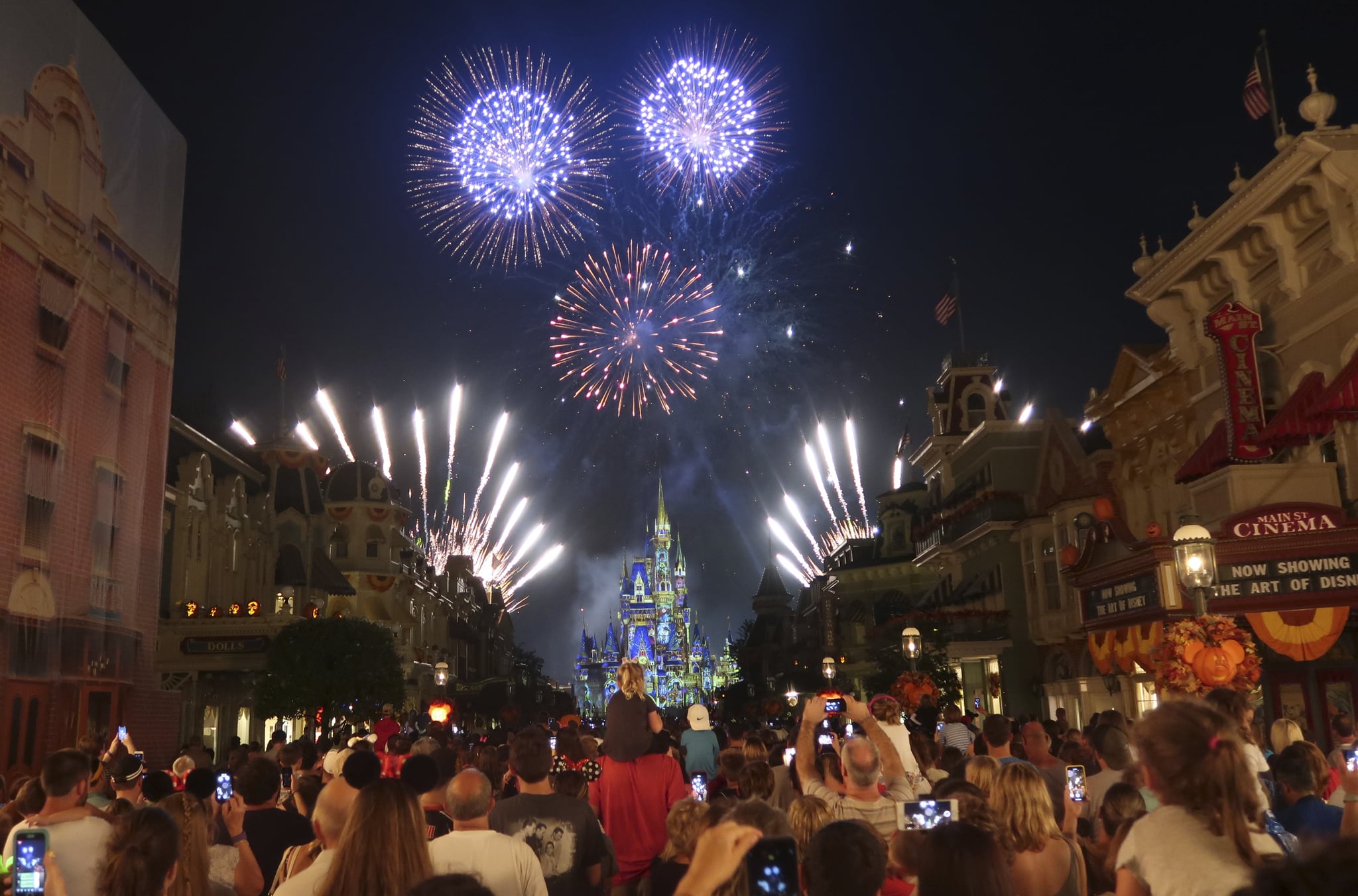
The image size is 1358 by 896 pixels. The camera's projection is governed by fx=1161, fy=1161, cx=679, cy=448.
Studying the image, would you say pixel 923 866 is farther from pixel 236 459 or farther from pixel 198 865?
pixel 236 459

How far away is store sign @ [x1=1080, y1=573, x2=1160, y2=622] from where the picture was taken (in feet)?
71.5

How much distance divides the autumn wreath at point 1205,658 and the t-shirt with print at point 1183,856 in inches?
442

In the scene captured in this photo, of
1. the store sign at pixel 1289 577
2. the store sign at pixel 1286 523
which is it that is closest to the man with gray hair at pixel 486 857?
the store sign at pixel 1289 577

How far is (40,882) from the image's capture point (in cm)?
530

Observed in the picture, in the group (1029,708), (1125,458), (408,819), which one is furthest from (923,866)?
(1029,708)

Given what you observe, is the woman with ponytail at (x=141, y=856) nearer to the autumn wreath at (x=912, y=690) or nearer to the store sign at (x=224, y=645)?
the autumn wreath at (x=912, y=690)

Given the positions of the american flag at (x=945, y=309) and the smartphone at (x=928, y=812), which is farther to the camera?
the american flag at (x=945, y=309)

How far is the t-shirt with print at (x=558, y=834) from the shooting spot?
7.07 m

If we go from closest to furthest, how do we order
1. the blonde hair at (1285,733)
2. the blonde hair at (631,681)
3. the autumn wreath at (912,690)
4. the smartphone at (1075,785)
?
the smartphone at (1075,785)
the blonde hair at (631,681)
the blonde hair at (1285,733)
the autumn wreath at (912,690)

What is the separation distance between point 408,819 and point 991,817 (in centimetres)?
295

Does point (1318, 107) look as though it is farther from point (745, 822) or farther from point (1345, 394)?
point (745, 822)

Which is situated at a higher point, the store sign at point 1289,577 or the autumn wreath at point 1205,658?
the store sign at point 1289,577

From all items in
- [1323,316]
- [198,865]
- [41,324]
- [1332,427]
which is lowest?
[198,865]

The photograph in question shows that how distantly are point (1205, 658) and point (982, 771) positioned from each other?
9.29m
